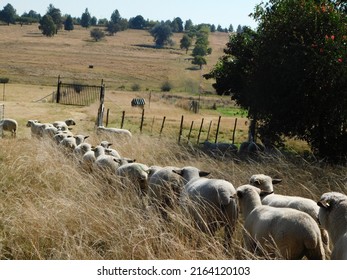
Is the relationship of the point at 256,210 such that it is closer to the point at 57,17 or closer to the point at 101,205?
the point at 101,205

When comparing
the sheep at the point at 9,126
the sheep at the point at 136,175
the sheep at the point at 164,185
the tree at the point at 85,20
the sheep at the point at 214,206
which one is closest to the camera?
the sheep at the point at 214,206

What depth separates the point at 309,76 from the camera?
46.0 ft

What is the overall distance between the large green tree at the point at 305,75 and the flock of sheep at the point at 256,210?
7028mm

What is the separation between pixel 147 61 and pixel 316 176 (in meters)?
98.4

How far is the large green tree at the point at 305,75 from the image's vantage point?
45.3 feet

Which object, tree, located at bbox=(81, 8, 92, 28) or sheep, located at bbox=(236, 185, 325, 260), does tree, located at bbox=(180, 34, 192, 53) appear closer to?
tree, located at bbox=(81, 8, 92, 28)

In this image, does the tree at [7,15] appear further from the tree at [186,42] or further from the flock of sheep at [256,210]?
the flock of sheep at [256,210]

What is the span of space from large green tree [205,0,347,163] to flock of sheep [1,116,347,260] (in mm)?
7028

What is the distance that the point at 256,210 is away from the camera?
19.9 feet

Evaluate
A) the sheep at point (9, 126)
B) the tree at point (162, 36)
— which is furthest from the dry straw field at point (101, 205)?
the tree at point (162, 36)

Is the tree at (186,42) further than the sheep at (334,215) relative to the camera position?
Yes

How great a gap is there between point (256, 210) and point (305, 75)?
880 centimetres

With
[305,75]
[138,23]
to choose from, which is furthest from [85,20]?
[305,75]

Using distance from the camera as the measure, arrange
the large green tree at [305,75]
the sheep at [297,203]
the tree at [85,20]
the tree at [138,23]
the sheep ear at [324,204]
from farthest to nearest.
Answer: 1. the tree at [138,23]
2. the tree at [85,20]
3. the large green tree at [305,75]
4. the sheep at [297,203]
5. the sheep ear at [324,204]
